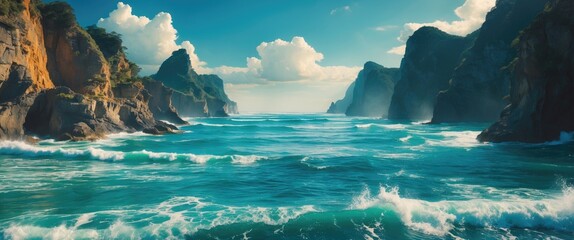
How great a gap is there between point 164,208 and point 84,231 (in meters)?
4.02

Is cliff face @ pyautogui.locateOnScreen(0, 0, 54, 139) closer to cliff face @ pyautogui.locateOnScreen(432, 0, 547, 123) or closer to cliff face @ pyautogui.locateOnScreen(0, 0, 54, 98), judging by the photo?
cliff face @ pyautogui.locateOnScreen(0, 0, 54, 98)

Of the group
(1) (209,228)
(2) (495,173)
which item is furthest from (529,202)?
(1) (209,228)

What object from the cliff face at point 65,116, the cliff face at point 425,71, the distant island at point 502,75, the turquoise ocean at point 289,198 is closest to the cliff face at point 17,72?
the cliff face at point 65,116

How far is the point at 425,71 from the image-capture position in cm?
15225

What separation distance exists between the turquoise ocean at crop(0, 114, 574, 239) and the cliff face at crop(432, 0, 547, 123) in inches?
3107

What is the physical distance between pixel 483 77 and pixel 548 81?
72.3 m

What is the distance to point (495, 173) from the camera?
2662 cm

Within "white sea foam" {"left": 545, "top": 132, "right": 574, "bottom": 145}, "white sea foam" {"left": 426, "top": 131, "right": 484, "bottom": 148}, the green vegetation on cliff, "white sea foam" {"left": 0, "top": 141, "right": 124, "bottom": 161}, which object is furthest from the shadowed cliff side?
"white sea foam" {"left": 545, "top": 132, "right": 574, "bottom": 145}

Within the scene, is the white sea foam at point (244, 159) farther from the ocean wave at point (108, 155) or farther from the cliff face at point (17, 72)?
the cliff face at point (17, 72)

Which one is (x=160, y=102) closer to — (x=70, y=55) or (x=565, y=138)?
(x=70, y=55)

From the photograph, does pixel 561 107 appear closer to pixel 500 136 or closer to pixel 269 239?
pixel 500 136

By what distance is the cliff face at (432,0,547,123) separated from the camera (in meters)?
108

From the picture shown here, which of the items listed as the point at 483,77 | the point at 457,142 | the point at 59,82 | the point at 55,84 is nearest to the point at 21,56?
the point at 55,84

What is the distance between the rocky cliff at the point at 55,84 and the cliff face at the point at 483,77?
84.0 m
